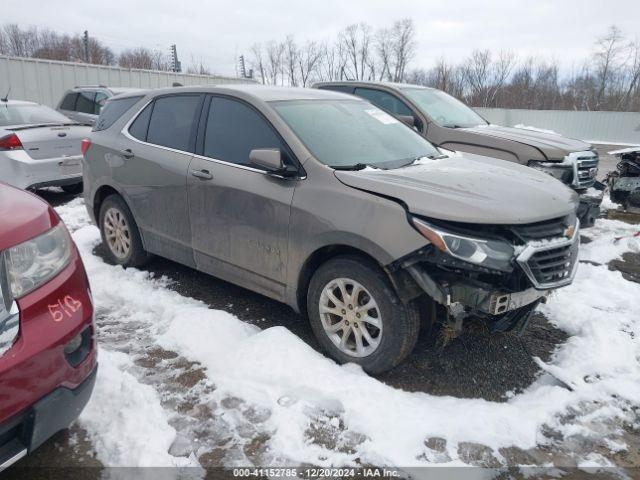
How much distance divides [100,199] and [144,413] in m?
2.98

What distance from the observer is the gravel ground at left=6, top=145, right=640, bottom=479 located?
2523mm

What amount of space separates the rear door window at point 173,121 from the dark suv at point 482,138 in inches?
81.7

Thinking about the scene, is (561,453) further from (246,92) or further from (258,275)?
(246,92)

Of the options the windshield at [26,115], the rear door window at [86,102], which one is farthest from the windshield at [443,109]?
the rear door window at [86,102]

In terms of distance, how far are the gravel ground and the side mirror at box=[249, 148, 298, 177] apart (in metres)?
1.23

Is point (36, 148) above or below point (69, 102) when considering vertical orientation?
below

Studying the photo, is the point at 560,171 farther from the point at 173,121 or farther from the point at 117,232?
the point at 117,232

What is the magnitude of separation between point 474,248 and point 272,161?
1.40 meters

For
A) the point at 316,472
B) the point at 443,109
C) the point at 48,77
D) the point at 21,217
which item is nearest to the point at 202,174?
the point at 21,217

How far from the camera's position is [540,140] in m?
6.25

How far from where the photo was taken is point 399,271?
2.98 meters

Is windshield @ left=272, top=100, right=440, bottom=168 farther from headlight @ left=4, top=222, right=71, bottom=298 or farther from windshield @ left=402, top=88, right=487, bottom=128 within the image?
windshield @ left=402, top=88, right=487, bottom=128

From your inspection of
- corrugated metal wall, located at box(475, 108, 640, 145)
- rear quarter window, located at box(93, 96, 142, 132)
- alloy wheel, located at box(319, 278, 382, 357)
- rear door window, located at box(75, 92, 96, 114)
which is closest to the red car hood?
alloy wheel, located at box(319, 278, 382, 357)

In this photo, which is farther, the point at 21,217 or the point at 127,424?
the point at 127,424
